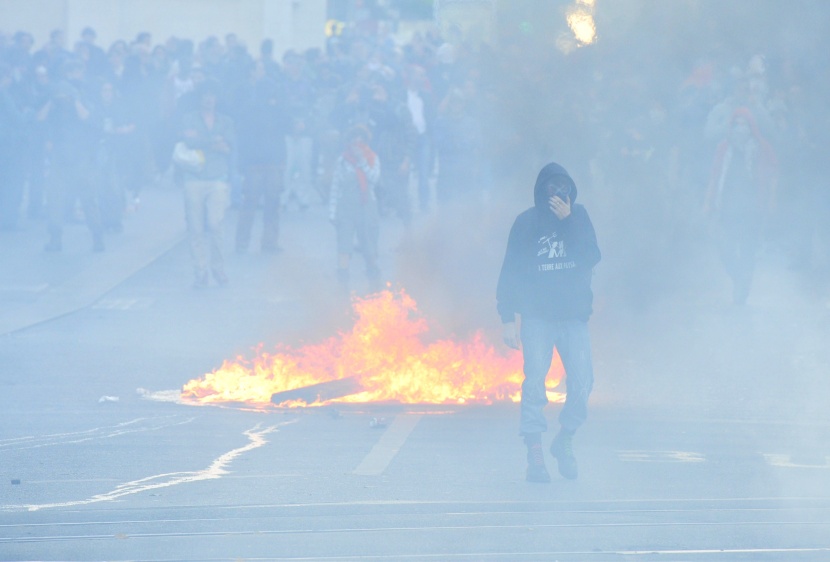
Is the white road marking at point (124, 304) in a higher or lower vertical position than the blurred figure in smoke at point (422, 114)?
lower

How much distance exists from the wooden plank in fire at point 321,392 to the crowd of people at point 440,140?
13.4 feet

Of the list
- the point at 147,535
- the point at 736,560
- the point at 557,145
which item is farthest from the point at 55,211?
the point at 736,560

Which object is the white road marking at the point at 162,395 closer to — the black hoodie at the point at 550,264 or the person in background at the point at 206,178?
the black hoodie at the point at 550,264

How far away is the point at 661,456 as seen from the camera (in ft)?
25.2

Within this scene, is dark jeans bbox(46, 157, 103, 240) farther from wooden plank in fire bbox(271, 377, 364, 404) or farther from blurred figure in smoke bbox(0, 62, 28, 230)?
wooden plank in fire bbox(271, 377, 364, 404)

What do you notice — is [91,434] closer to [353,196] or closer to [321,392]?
[321,392]

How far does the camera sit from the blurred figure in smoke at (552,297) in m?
7.15

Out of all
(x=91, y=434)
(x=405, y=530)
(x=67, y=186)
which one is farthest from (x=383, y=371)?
(x=67, y=186)

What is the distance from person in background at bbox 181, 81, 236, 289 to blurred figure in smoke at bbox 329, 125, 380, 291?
124 centimetres

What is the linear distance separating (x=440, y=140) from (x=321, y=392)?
7.95 meters

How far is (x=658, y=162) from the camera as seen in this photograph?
13.7 m

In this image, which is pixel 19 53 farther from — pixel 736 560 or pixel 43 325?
pixel 736 560

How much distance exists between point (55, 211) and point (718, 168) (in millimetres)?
7683

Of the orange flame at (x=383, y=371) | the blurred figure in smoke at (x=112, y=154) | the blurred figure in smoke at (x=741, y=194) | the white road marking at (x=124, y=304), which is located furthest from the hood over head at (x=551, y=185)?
the blurred figure in smoke at (x=112, y=154)
